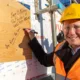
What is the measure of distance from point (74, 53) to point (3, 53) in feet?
1.18

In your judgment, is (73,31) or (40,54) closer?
(73,31)

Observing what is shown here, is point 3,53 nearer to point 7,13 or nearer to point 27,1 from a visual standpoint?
point 7,13

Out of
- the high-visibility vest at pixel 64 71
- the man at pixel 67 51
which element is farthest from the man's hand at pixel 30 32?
the high-visibility vest at pixel 64 71

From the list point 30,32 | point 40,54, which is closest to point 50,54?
point 40,54

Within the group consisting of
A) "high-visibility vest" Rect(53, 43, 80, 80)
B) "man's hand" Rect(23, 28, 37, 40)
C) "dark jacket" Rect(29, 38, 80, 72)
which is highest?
"man's hand" Rect(23, 28, 37, 40)

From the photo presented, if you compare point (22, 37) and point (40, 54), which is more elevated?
point (22, 37)

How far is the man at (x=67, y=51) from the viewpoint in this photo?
1.06 m

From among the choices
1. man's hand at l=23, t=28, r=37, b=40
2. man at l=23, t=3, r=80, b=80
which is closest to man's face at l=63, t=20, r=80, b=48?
man at l=23, t=3, r=80, b=80

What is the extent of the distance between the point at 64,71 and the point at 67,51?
4.6 inches

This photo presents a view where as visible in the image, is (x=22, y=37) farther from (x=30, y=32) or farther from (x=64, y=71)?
(x=64, y=71)

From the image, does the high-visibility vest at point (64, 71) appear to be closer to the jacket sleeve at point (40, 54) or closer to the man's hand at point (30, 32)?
the jacket sleeve at point (40, 54)

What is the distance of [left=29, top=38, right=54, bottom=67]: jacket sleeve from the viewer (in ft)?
3.85

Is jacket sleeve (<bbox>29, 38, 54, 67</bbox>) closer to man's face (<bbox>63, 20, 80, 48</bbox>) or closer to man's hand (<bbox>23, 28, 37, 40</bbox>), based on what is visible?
man's hand (<bbox>23, 28, 37, 40</bbox>)

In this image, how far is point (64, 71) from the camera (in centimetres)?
112
